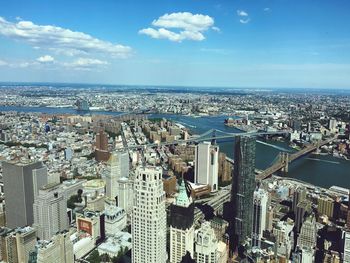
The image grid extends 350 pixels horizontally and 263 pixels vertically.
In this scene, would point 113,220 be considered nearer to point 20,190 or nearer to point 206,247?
point 20,190

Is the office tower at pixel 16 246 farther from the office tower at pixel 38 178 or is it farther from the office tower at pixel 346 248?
the office tower at pixel 346 248

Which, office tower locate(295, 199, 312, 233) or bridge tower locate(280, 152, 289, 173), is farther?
bridge tower locate(280, 152, 289, 173)

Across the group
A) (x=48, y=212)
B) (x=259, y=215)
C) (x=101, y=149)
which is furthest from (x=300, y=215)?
(x=101, y=149)

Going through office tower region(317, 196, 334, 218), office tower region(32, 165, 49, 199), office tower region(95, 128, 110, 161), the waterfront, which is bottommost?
the waterfront

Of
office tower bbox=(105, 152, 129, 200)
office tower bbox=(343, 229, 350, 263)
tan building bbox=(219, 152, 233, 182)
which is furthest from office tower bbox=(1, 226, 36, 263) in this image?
tan building bbox=(219, 152, 233, 182)

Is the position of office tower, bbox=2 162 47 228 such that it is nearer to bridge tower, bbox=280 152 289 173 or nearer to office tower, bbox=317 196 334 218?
office tower, bbox=317 196 334 218

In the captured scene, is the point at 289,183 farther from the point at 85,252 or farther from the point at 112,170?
the point at 85,252
